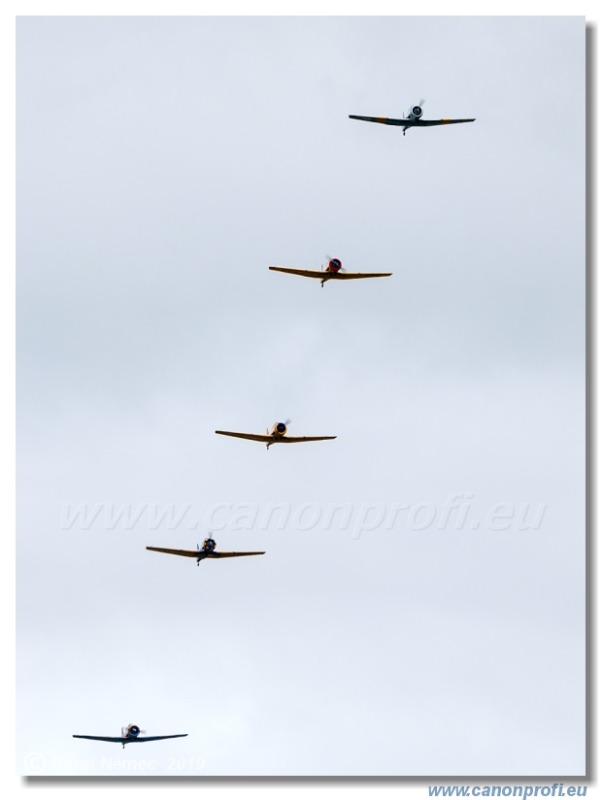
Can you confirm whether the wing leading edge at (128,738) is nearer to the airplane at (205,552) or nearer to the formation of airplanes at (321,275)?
the formation of airplanes at (321,275)

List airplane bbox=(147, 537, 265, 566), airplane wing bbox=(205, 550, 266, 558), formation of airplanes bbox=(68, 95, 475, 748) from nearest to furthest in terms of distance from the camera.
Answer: formation of airplanes bbox=(68, 95, 475, 748) < airplane bbox=(147, 537, 265, 566) < airplane wing bbox=(205, 550, 266, 558)

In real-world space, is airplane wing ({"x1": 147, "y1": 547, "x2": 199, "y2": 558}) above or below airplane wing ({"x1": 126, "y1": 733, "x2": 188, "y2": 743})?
above

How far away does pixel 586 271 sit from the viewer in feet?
481

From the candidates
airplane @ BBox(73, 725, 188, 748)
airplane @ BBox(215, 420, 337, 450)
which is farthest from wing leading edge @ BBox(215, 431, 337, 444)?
airplane @ BBox(73, 725, 188, 748)

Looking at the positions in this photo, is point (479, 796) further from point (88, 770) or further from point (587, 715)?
point (88, 770)

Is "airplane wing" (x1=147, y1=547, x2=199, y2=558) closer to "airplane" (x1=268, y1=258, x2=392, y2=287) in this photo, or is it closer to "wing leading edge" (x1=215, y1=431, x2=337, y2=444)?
"wing leading edge" (x1=215, y1=431, x2=337, y2=444)

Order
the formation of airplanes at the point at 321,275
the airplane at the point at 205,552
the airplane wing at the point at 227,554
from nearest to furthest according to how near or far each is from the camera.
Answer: the formation of airplanes at the point at 321,275 → the airplane at the point at 205,552 → the airplane wing at the point at 227,554

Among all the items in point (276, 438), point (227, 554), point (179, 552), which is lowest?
point (179, 552)

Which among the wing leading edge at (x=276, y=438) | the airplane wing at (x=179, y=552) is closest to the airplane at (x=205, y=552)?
the airplane wing at (x=179, y=552)

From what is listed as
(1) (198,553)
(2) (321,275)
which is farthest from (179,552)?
(2) (321,275)

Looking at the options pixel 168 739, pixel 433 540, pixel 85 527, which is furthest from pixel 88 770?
pixel 433 540

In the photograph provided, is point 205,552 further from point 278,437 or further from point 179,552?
point 278,437

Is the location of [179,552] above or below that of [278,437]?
below

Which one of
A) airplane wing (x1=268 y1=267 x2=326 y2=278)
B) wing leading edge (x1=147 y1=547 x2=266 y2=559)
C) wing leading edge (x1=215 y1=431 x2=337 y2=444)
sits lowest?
wing leading edge (x1=147 y1=547 x2=266 y2=559)
